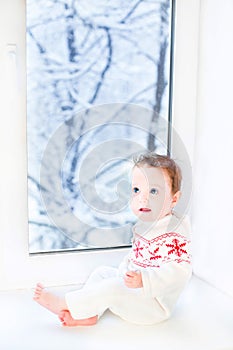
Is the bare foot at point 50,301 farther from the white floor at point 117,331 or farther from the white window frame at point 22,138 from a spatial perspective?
the white window frame at point 22,138

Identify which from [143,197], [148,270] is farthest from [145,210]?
[148,270]

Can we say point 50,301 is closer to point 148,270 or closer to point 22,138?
point 148,270

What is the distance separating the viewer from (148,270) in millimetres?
1104

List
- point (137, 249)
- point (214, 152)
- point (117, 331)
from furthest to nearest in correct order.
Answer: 1. point (214, 152)
2. point (137, 249)
3. point (117, 331)

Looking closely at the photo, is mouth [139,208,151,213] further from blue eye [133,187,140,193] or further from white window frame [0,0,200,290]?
white window frame [0,0,200,290]

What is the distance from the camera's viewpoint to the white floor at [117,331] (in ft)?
3.32

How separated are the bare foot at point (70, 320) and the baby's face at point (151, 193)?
26cm

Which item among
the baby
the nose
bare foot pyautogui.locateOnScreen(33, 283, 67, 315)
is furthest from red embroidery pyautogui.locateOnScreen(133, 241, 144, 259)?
bare foot pyautogui.locateOnScreen(33, 283, 67, 315)

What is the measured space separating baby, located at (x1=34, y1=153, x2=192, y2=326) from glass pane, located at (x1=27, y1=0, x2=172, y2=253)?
0.65 ft

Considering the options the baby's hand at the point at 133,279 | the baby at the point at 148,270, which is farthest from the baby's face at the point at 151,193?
the baby's hand at the point at 133,279

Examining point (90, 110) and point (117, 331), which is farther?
point (90, 110)

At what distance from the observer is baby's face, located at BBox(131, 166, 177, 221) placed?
3.75ft

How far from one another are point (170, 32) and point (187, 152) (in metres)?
0.34

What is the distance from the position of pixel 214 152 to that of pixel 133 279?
432 millimetres
